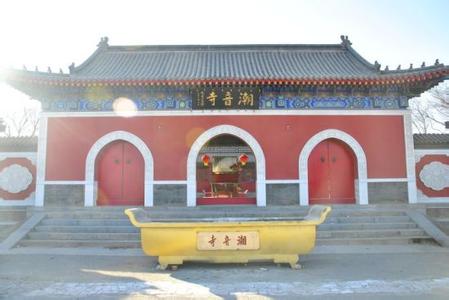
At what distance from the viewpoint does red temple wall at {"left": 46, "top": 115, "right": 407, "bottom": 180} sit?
1034cm

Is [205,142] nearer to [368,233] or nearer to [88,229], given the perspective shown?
[88,229]

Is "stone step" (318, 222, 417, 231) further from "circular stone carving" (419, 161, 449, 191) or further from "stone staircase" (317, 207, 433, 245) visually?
"circular stone carving" (419, 161, 449, 191)

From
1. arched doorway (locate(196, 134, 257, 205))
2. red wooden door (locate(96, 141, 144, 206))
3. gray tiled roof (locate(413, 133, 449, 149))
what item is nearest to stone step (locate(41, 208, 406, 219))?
red wooden door (locate(96, 141, 144, 206))

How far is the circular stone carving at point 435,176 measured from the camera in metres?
10.5

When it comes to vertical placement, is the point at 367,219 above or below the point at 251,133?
below

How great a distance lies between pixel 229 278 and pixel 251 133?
5733mm

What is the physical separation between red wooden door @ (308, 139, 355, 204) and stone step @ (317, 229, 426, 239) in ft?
7.44

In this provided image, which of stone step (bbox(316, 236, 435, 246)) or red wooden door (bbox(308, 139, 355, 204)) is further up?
red wooden door (bbox(308, 139, 355, 204))

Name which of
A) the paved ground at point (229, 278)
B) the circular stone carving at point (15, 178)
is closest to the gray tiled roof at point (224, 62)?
the circular stone carving at point (15, 178)

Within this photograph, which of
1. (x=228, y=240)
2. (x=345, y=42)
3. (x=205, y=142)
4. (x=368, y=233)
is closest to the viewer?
(x=228, y=240)

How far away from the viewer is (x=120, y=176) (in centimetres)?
1059

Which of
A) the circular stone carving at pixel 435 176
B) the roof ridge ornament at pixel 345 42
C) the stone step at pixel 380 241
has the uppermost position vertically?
the roof ridge ornament at pixel 345 42

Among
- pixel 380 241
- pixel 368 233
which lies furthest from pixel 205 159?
pixel 380 241

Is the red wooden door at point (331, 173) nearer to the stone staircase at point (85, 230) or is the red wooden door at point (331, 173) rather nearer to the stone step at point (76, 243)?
the stone staircase at point (85, 230)
